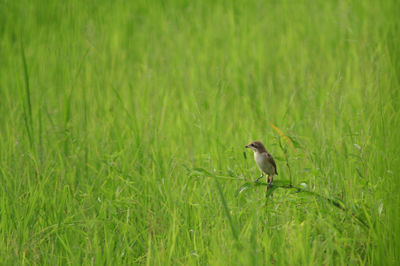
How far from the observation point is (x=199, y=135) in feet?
A: 16.0

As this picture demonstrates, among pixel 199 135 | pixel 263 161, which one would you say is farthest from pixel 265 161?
pixel 199 135

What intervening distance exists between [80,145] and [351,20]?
15.3 ft

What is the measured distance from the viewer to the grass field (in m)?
3.15

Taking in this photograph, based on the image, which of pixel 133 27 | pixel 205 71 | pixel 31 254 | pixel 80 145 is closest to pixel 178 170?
pixel 80 145

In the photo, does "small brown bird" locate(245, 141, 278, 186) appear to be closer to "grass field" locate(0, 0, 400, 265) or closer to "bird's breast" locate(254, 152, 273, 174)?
"bird's breast" locate(254, 152, 273, 174)

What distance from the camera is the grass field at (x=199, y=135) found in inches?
124

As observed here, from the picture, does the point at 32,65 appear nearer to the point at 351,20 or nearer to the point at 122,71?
the point at 122,71

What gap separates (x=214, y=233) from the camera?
321 cm

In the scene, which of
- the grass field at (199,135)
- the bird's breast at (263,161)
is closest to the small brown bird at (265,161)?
the bird's breast at (263,161)

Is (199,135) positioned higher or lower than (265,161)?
lower

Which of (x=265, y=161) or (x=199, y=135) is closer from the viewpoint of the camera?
(x=265, y=161)

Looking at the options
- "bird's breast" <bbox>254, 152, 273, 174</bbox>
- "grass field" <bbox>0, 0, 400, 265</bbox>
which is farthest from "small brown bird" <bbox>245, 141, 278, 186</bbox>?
"grass field" <bbox>0, 0, 400, 265</bbox>

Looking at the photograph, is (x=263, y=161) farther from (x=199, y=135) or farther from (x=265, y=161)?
(x=199, y=135)

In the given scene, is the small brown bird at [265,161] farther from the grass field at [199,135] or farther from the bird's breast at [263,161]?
the grass field at [199,135]
